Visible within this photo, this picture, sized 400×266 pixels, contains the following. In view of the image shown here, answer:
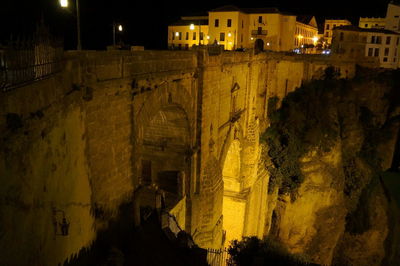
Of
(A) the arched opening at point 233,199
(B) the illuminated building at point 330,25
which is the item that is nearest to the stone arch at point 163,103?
(A) the arched opening at point 233,199

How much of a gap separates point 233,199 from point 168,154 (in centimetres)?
897

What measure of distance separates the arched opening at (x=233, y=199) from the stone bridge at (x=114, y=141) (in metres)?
0.08

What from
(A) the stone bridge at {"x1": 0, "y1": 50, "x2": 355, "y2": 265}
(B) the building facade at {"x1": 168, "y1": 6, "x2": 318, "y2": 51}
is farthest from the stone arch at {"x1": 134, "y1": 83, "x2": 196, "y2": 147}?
(B) the building facade at {"x1": 168, "y1": 6, "x2": 318, "y2": 51}

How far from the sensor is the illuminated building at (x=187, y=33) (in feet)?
150

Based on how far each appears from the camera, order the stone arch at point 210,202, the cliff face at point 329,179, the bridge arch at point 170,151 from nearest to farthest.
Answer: the bridge arch at point 170,151 → the stone arch at point 210,202 → the cliff face at point 329,179

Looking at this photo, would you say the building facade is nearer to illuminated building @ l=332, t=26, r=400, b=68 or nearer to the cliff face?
illuminated building @ l=332, t=26, r=400, b=68

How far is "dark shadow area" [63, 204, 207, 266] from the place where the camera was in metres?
7.12

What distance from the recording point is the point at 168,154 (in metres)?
13.0

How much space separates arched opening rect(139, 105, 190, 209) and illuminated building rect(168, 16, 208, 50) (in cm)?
3414

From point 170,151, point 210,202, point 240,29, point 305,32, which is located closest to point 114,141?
point 170,151

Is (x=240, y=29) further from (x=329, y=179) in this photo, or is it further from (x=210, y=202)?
(x=210, y=202)

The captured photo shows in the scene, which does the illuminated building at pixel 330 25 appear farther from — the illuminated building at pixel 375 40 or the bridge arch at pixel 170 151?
the bridge arch at pixel 170 151

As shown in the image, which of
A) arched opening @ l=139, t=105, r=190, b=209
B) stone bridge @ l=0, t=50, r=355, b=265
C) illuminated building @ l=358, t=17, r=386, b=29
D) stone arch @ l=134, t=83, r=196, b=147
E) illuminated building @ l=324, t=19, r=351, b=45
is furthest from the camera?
illuminated building @ l=324, t=19, r=351, b=45

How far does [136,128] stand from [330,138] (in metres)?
19.7
